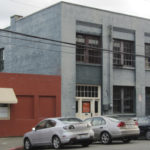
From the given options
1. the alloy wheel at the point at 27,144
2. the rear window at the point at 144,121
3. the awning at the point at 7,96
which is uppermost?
the awning at the point at 7,96

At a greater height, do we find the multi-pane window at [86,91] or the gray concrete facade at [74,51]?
the gray concrete facade at [74,51]

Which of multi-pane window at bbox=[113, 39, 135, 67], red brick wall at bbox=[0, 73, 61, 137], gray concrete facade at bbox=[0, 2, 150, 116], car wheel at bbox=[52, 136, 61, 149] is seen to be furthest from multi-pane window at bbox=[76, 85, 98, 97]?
car wheel at bbox=[52, 136, 61, 149]

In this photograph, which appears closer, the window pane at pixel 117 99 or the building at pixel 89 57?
the building at pixel 89 57

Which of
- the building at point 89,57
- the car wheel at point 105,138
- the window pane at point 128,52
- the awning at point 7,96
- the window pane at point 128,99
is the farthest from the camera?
the window pane at point 128,52

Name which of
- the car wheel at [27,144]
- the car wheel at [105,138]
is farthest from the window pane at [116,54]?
the car wheel at [27,144]

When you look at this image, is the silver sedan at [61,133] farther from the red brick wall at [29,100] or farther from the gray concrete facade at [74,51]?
the gray concrete facade at [74,51]

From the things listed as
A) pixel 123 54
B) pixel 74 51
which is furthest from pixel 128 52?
pixel 74 51

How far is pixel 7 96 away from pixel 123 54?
10509 mm

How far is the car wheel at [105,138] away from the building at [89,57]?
285 inches

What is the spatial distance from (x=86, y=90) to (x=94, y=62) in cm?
216

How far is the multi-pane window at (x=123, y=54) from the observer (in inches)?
1159

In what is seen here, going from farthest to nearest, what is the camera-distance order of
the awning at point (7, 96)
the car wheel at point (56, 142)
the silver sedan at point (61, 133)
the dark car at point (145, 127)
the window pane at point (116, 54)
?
1. the window pane at point (116, 54)
2. the awning at point (7, 96)
3. the dark car at point (145, 127)
4. the car wheel at point (56, 142)
5. the silver sedan at point (61, 133)

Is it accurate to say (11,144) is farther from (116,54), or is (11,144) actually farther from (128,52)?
(128,52)

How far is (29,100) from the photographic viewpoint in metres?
25.0
